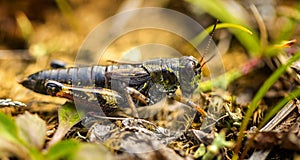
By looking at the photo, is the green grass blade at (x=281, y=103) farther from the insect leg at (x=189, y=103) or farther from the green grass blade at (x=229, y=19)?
the green grass blade at (x=229, y=19)

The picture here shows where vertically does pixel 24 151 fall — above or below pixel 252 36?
below

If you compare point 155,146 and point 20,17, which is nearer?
point 155,146

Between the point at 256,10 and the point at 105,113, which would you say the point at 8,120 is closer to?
the point at 105,113

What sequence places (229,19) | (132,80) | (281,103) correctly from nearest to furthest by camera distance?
(281,103) → (132,80) → (229,19)

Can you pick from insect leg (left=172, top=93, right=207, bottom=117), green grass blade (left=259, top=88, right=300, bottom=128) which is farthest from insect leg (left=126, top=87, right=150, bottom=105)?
green grass blade (left=259, top=88, right=300, bottom=128)

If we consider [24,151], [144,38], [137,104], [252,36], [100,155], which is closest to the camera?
[100,155]

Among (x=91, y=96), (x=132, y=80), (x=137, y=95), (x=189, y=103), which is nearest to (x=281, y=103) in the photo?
(x=189, y=103)

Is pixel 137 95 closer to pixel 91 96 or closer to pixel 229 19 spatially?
pixel 91 96

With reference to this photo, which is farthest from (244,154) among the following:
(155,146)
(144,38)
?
(144,38)
